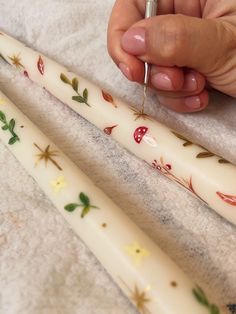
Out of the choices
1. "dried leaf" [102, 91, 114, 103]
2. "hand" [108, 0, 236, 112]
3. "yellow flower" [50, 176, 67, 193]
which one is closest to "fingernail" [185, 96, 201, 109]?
"hand" [108, 0, 236, 112]

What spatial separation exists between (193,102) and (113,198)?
0.18 meters

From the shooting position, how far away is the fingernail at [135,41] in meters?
0.44

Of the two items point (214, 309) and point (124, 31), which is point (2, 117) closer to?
point (124, 31)

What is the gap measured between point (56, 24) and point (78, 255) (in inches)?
18.4

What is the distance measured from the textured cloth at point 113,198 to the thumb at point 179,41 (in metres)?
0.09

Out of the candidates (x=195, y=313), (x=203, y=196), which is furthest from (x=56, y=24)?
(x=195, y=313)

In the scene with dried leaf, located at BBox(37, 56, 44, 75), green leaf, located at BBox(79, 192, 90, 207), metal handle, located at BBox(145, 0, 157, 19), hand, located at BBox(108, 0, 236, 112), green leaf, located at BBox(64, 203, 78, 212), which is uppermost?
metal handle, located at BBox(145, 0, 157, 19)

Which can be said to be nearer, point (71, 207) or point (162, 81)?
point (71, 207)

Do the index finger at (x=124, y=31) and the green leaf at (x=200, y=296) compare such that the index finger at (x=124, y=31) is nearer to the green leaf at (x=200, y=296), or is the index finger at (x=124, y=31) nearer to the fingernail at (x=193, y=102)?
the fingernail at (x=193, y=102)

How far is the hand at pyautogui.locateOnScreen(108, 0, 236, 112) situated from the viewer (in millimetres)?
430

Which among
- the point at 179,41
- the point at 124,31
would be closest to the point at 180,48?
the point at 179,41

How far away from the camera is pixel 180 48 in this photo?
43 cm

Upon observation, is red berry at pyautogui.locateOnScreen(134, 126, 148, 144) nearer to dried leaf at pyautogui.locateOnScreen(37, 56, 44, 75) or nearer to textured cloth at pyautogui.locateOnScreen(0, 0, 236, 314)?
textured cloth at pyautogui.locateOnScreen(0, 0, 236, 314)

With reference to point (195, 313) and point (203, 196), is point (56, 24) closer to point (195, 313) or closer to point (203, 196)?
point (203, 196)
